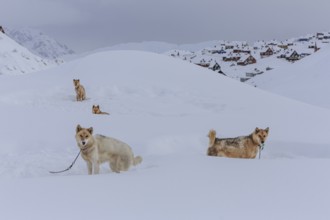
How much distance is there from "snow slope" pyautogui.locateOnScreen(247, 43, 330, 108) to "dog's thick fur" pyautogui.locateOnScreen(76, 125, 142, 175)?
26.5 meters

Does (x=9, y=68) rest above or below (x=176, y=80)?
above

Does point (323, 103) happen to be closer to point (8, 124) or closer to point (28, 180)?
point (8, 124)

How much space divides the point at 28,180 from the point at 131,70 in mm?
15162

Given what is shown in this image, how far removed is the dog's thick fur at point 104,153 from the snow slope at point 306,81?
26.5 meters

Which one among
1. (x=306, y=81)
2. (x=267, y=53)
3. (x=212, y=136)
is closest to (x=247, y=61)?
(x=267, y=53)

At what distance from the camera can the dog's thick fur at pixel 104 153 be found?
712cm

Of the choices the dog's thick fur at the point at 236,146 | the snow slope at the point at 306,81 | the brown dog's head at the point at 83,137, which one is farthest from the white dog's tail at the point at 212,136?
the snow slope at the point at 306,81

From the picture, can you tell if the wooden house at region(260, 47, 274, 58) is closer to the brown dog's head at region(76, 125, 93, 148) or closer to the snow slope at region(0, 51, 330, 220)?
the snow slope at region(0, 51, 330, 220)

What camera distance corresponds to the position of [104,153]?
290 inches

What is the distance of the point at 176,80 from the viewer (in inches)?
771

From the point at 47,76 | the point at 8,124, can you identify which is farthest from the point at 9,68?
the point at 8,124

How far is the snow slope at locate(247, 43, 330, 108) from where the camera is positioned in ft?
114

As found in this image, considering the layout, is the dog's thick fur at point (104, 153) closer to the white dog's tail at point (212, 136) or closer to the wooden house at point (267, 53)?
the white dog's tail at point (212, 136)

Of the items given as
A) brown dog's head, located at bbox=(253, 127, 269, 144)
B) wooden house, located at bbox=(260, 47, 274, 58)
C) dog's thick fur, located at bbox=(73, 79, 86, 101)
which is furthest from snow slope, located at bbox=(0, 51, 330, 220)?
wooden house, located at bbox=(260, 47, 274, 58)
